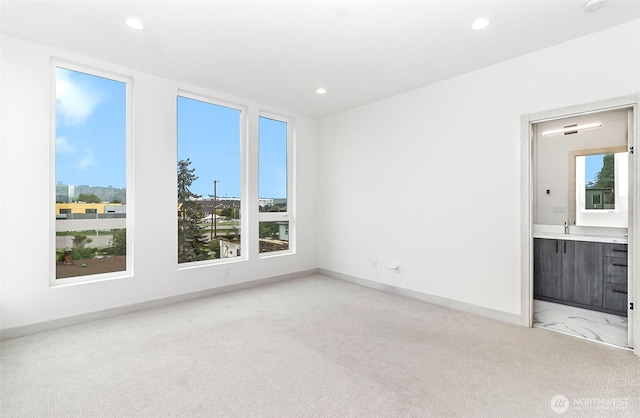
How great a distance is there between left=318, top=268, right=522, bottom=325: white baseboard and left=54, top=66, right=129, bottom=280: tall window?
3.24 m

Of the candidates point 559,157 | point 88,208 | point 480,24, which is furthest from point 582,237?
point 88,208

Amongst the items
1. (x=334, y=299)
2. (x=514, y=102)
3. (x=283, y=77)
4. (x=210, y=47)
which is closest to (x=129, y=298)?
(x=334, y=299)

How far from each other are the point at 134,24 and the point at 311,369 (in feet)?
10.7

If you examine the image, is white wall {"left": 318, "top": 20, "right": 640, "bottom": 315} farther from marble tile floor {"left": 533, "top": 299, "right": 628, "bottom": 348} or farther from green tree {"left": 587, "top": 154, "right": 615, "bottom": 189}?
green tree {"left": 587, "top": 154, "right": 615, "bottom": 189}

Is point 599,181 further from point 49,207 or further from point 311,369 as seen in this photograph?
point 49,207

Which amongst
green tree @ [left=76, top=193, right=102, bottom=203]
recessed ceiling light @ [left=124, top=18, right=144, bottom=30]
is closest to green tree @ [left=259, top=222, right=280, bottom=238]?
green tree @ [left=76, top=193, right=102, bottom=203]

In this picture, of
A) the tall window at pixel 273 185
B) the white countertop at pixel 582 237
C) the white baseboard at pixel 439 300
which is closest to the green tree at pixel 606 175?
the white countertop at pixel 582 237

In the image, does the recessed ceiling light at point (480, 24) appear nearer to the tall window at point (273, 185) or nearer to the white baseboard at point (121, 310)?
the tall window at point (273, 185)

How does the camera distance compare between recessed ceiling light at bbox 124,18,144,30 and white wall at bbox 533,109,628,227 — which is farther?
white wall at bbox 533,109,628,227

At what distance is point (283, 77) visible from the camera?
3867 mm

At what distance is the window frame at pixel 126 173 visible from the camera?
3201 mm

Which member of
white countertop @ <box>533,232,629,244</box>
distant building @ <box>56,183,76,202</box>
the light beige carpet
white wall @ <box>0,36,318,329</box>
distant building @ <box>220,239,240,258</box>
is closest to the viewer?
the light beige carpet

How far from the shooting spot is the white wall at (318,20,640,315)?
2.96 metres

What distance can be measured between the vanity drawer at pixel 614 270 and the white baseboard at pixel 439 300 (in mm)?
1368
